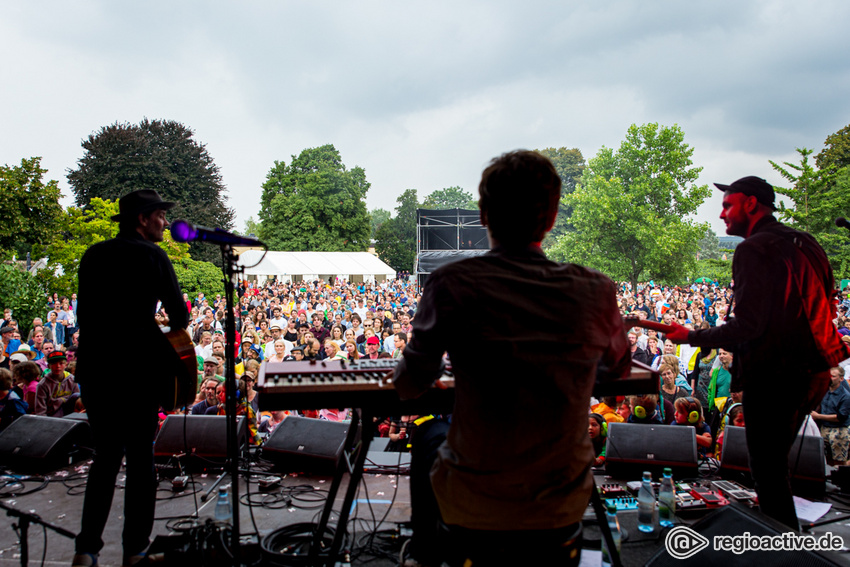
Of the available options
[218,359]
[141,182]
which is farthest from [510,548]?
[141,182]

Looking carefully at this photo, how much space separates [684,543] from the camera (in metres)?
2.18

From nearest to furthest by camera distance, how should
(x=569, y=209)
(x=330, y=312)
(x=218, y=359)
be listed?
1. (x=218, y=359)
2. (x=330, y=312)
3. (x=569, y=209)

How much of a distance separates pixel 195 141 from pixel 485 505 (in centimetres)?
3359

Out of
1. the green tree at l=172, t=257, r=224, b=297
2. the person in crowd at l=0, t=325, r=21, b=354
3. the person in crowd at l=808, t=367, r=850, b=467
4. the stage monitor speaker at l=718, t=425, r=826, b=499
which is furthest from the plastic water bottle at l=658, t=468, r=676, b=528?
the green tree at l=172, t=257, r=224, b=297

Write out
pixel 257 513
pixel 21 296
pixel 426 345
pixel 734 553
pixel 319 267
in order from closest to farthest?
pixel 426 345 < pixel 734 553 < pixel 257 513 < pixel 21 296 < pixel 319 267

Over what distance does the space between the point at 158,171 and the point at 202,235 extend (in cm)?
3014

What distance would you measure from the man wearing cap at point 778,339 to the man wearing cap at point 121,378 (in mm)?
2280

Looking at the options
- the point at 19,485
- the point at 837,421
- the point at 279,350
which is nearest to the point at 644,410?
the point at 837,421

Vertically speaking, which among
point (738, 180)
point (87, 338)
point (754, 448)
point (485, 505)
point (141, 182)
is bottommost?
point (754, 448)

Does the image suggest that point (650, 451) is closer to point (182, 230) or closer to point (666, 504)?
point (666, 504)

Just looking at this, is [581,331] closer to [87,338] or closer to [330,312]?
[87,338]

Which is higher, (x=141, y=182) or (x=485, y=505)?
(x=141, y=182)

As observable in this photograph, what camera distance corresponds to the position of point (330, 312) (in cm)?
1503

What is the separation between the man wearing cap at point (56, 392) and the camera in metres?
5.25
